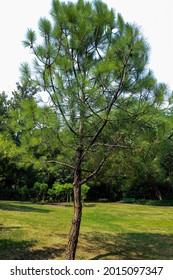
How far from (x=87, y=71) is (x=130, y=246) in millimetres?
4474

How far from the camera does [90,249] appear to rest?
6621 millimetres

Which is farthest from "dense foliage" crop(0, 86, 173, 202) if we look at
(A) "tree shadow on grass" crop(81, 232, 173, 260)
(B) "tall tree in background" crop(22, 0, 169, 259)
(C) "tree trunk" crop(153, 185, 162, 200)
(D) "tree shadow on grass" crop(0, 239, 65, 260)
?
(C) "tree trunk" crop(153, 185, 162, 200)

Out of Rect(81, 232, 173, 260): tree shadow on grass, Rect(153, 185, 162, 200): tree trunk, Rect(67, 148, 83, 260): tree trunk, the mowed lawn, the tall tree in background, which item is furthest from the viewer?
Rect(153, 185, 162, 200): tree trunk

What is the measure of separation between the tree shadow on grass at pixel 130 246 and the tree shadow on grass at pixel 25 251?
738mm

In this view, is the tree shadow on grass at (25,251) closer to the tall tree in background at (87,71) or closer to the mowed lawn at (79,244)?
the mowed lawn at (79,244)

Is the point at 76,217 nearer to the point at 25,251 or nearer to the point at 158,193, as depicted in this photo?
the point at 25,251

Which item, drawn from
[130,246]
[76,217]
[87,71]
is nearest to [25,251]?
[76,217]

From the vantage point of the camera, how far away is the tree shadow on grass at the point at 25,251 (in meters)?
5.62

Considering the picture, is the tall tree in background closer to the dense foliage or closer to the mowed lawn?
the dense foliage

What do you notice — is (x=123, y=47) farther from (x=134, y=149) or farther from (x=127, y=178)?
(x=127, y=178)

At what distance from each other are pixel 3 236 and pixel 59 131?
3413 mm

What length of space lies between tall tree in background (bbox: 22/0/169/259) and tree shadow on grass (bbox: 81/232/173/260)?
58.5 inches

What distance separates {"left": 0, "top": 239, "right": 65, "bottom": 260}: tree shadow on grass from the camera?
5.62 metres
